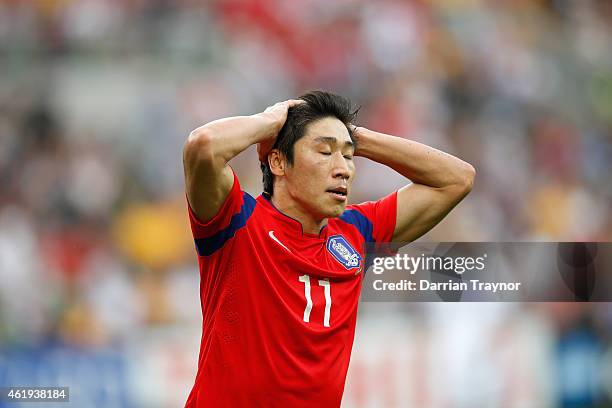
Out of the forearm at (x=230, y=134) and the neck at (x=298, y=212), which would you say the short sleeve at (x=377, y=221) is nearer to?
the neck at (x=298, y=212)

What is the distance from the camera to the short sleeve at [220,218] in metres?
2.90

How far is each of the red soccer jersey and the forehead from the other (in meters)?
0.32

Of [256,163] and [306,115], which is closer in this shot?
[306,115]

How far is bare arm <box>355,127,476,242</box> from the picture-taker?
343 cm

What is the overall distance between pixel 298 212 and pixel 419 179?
0.58 m

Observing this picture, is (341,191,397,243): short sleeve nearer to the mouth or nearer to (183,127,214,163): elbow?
the mouth

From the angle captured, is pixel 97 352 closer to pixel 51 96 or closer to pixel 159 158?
pixel 159 158

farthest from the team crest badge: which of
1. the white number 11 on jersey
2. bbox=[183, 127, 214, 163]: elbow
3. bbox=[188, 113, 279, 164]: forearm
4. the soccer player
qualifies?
bbox=[183, 127, 214, 163]: elbow

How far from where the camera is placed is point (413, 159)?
11.3 feet

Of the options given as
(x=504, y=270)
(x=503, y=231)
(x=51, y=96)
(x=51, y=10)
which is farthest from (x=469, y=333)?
(x=51, y=10)

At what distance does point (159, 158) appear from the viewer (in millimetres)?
7555

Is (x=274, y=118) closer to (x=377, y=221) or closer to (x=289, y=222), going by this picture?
(x=289, y=222)

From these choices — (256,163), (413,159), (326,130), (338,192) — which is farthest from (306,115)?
(256,163)

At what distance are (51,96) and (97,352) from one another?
285cm
